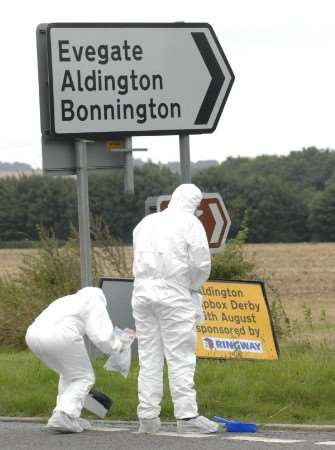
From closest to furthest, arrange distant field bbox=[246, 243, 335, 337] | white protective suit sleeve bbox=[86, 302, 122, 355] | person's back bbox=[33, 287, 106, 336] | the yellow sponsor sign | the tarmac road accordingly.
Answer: the tarmac road < white protective suit sleeve bbox=[86, 302, 122, 355] < person's back bbox=[33, 287, 106, 336] < the yellow sponsor sign < distant field bbox=[246, 243, 335, 337]

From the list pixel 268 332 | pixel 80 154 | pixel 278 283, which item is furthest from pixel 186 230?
pixel 278 283

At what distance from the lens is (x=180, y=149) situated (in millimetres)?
12938

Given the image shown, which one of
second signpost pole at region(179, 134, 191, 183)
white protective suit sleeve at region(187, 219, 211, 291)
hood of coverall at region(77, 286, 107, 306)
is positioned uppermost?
second signpost pole at region(179, 134, 191, 183)

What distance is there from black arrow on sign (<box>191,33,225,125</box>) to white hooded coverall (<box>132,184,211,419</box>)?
2959mm

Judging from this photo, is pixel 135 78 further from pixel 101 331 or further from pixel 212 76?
pixel 101 331

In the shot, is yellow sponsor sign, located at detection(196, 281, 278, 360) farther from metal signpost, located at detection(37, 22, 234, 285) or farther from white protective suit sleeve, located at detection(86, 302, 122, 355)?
white protective suit sleeve, located at detection(86, 302, 122, 355)

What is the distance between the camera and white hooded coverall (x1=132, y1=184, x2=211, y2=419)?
9852 mm

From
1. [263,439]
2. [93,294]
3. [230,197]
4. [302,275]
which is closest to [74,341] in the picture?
[93,294]

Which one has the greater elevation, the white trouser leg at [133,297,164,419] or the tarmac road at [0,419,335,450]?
the white trouser leg at [133,297,164,419]

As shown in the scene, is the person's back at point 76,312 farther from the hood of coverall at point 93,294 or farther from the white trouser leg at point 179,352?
the white trouser leg at point 179,352

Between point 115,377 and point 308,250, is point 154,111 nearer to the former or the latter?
point 115,377

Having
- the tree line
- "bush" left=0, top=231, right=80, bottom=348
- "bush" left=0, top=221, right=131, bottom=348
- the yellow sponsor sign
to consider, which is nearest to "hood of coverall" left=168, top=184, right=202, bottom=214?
the yellow sponsor sign

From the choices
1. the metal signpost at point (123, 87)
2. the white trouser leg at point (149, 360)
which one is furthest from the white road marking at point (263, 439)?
the metal signpost at point (123, 87)

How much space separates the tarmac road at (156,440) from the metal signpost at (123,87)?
248 cm
